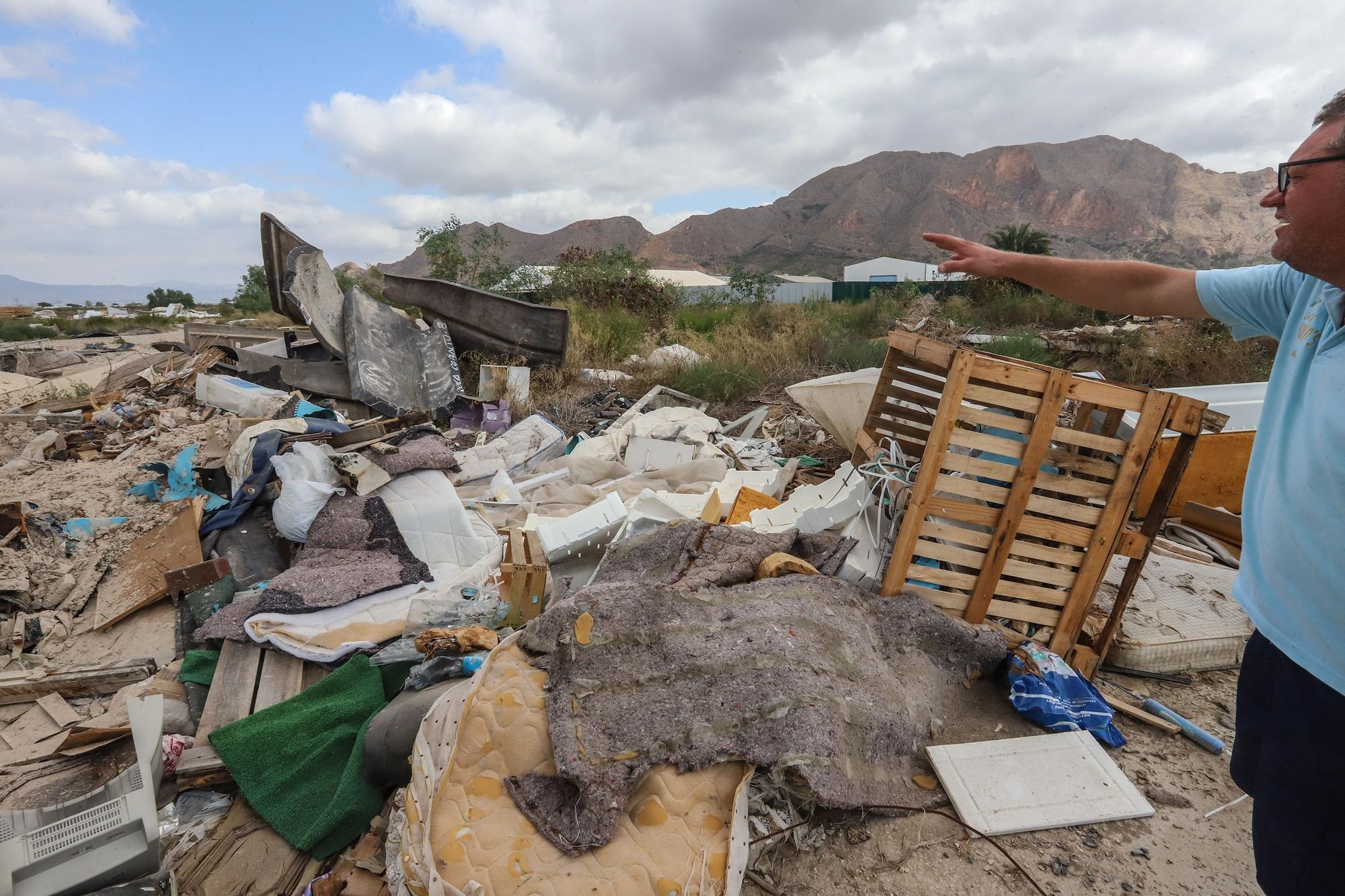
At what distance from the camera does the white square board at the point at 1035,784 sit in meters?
2.09

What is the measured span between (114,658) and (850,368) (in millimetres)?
7161

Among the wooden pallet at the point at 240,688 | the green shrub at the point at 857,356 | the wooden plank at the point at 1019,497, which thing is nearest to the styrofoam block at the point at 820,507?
the wooden plank at the point at 1019,497

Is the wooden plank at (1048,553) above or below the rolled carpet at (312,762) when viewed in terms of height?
above

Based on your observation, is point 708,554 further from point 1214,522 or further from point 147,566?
point 1214,522

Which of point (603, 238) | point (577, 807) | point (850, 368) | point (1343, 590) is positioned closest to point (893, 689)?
point (577, 807)

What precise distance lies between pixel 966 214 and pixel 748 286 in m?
66.1

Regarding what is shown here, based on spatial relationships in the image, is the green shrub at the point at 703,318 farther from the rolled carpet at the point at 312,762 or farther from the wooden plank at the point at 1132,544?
the rolled carpet at the point at 312,762

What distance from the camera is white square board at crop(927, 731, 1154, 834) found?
2088mm

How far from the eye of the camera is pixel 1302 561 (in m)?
1.14

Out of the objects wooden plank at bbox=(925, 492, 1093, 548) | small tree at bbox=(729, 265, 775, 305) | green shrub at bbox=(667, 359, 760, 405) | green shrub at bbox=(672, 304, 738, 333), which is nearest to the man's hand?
wooden plank at bbox=(925, 492, 1093, 548)

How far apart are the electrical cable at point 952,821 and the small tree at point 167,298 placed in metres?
46.9

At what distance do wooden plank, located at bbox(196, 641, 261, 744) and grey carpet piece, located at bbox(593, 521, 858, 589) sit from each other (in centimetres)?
151

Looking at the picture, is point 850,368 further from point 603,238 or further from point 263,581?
point 603,238

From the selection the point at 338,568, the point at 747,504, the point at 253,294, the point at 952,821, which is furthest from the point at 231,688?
the point at 253,294
